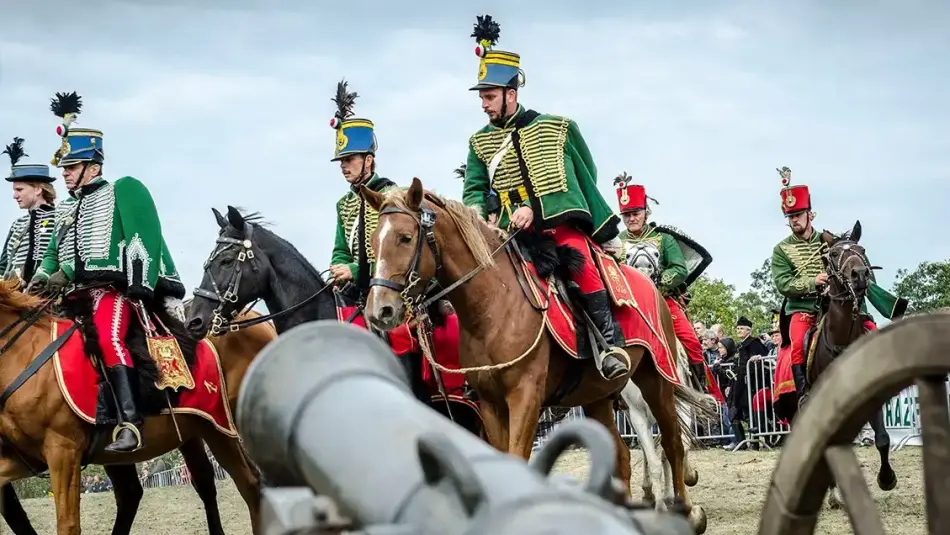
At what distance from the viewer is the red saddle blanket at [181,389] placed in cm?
970

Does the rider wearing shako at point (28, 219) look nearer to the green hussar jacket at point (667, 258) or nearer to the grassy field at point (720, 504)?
the grassy field at point (720, 504)

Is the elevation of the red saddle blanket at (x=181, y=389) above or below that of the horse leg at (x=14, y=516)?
above

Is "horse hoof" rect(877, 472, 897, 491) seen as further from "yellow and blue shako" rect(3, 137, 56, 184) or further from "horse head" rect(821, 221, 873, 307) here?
"yellow and blue shako" rect(3, 137, 56, 184)

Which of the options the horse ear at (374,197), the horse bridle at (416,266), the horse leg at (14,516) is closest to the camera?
Answer: the horse bridle at (416,266)

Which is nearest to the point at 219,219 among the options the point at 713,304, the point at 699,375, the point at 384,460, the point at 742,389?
→ the point at 699,375

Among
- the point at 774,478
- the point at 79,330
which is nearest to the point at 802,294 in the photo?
the point at 79,330

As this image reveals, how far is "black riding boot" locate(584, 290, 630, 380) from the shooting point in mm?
9734

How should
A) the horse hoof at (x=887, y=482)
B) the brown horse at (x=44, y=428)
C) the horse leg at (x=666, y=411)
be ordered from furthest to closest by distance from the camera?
1. the horse hoof at (x=887, y=482)
2. the horse leg at (x=666, y=411)
3. the brown horse at (x=44, y=428)

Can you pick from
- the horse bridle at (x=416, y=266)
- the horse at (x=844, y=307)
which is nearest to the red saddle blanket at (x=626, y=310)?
the horse bridle at (x=416, y=266)

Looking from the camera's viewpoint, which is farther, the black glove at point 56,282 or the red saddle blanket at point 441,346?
the black glove at point 56,282

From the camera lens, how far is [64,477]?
956cm

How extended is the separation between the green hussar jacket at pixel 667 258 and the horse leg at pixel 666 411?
3123 millimetres

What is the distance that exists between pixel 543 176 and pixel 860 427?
6.95 meters

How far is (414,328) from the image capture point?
1038 cm
